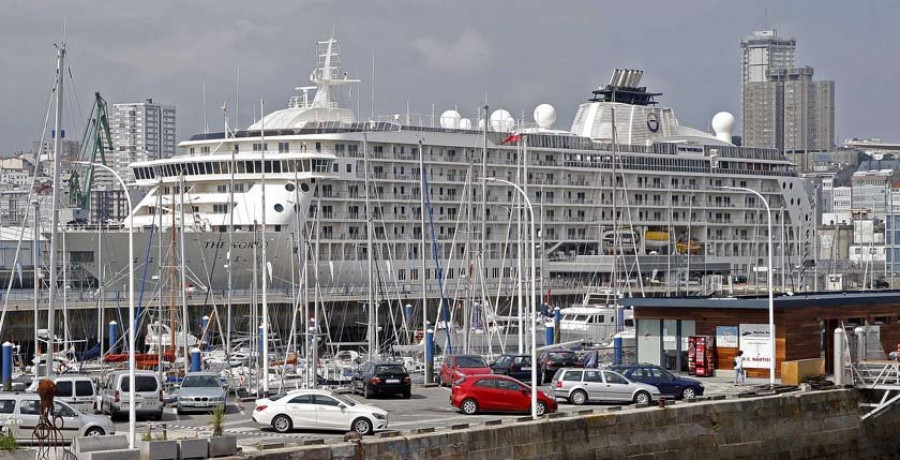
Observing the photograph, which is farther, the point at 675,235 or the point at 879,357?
the point at 675,235

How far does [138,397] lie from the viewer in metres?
35.2

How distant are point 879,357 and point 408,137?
5441 centimetres

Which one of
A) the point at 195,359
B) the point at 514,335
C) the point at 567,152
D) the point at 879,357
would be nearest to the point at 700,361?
the point at 879,357

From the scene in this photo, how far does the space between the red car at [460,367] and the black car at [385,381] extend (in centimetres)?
253

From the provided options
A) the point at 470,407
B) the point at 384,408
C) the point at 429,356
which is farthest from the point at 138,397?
the point at 429,356

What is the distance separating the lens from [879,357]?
137 ft

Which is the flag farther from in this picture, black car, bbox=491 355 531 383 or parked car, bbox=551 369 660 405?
parked car, bbox=551 369 660 405

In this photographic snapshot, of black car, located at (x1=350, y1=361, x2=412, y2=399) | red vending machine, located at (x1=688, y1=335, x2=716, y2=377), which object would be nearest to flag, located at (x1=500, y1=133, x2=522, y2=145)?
red vending machine, located at (x1=688, y1=335, x2=716, y2=377)

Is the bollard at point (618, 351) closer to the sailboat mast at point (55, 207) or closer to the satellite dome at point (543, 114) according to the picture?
the sailboat mast at point (55, 207)

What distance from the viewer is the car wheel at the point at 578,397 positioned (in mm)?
37750

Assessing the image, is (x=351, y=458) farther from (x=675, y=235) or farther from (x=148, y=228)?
(x=675, y=235)

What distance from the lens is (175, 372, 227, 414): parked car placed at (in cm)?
3688

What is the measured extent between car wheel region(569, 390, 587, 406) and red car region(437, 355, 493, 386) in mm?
4678

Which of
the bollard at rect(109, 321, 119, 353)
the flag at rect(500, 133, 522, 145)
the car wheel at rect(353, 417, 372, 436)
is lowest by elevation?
the bollard at rect(109, 321, 119, 353)
